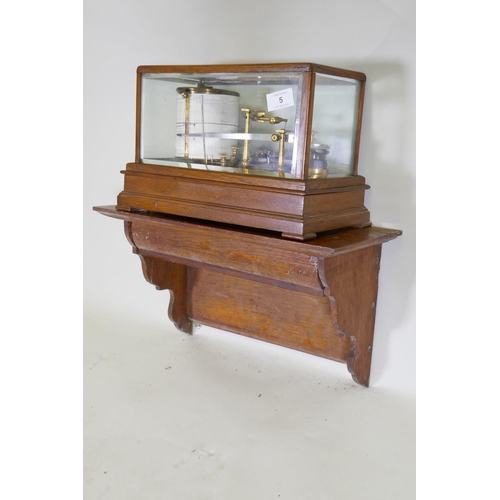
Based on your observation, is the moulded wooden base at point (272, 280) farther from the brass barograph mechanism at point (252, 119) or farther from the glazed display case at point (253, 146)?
the brass barograph mechanism at point (252, 119)

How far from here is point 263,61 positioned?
1.78m

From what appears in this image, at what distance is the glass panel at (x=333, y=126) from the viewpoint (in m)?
1.47

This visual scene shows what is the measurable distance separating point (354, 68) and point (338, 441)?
3.07ft

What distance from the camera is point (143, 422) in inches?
59.6

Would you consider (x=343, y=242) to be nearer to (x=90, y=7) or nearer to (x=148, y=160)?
(x=148, y=160)

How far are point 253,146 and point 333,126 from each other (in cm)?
20

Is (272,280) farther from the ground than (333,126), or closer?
closer

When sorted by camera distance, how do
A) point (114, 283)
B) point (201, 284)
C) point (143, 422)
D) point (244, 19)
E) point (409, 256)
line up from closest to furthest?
point (143, 422), point (409, 256), point (244, 19), point (201, 284), point (114, 283)

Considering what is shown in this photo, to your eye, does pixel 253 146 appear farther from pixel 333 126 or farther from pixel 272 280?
pixel 272 280

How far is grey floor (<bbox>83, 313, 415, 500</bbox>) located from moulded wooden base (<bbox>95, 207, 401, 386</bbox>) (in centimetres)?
8

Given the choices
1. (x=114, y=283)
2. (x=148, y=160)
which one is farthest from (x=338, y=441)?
(x=114, y=283)

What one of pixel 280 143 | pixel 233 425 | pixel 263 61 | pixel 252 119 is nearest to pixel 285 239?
pixel 280 143

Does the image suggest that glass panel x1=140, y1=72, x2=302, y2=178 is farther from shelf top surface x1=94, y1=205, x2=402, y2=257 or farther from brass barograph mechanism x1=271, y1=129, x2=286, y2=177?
shelf top surface x1=94, y1=205, x2=402, y2=257

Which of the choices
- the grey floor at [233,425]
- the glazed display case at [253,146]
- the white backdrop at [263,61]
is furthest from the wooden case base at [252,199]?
the grey floor at [233,425]
